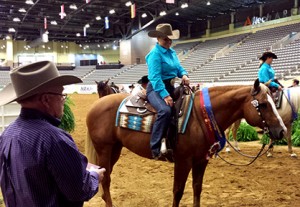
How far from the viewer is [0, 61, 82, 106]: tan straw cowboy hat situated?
1.52m

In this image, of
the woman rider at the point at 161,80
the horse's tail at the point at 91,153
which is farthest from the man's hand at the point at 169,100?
the horse's tail at the point at 91,153

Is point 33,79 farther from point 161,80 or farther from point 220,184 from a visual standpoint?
point 220,184

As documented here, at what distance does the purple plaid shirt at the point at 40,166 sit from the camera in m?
1.44

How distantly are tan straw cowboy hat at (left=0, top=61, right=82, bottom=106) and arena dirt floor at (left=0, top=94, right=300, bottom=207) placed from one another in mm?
3286

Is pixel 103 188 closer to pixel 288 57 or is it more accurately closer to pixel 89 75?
pixel 288 57

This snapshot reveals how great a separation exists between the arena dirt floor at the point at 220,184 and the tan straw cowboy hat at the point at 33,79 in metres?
3.29

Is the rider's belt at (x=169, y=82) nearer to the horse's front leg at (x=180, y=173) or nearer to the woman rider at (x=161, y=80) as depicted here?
the woman rider at (x=161, y=80)

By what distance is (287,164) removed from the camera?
673 centimetres

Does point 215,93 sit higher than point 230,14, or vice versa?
point 230,14

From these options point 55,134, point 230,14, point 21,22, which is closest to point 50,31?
point 21,22

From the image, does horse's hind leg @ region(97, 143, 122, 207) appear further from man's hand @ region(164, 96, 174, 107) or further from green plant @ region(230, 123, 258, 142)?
green plant @ region(230, 123, 258, 142)

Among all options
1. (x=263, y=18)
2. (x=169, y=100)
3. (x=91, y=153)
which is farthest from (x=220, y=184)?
(x=263, y=18)

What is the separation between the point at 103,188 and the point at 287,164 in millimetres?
4263

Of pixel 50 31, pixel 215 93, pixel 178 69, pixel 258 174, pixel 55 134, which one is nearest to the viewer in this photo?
pixel 55 134
